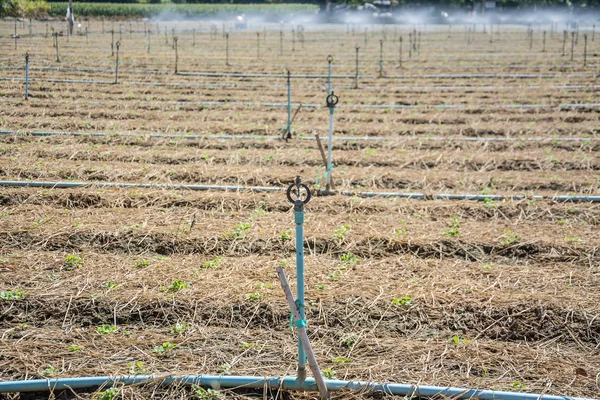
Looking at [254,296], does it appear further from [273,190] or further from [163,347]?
[273,190]

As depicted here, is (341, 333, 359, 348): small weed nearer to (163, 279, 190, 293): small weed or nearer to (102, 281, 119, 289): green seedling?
(163, 279, 190, 293): small weed

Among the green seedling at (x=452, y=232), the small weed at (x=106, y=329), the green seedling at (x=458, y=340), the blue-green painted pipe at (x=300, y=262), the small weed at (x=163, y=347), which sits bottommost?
the small weed at (x=163, y=347)

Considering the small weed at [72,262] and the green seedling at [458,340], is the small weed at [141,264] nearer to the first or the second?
the small weed at [72,262]

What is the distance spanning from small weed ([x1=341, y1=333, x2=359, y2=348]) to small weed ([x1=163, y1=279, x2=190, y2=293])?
58.5 inches

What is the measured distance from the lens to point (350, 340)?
4.97 m

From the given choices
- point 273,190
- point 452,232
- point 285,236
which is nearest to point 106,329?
point 285,236

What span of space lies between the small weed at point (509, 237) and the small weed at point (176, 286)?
3.18 m

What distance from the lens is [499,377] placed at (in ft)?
14.7

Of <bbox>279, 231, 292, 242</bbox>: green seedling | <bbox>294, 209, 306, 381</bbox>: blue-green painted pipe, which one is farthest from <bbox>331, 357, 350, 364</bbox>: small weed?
<bbox>279, 231, 292, 242</bbox>: green seedling

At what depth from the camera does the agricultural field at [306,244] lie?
4766 mm

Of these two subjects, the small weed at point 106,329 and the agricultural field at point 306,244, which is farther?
the small weed at point 106,329

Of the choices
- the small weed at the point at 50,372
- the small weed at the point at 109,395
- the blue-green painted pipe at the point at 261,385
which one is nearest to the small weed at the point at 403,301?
the blue-green painted pipe at the point at 261,385

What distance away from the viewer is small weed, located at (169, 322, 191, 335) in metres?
5.08

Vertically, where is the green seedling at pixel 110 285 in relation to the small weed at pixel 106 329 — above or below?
above
